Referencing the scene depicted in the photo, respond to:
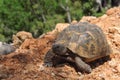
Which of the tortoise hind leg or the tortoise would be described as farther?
the tortoise hind leg

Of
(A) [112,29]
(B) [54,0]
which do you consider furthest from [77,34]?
(B) [54,0]

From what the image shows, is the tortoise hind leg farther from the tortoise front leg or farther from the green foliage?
the green foliage

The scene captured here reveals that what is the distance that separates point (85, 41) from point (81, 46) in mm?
169

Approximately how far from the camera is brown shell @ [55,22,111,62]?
7.44 m

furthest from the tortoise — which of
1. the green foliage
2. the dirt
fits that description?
the green foliage

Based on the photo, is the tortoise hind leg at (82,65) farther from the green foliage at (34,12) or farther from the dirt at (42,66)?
the green foliage at (34,12)

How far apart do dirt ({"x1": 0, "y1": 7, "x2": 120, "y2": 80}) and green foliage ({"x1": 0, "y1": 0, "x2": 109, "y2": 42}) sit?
57.3ft

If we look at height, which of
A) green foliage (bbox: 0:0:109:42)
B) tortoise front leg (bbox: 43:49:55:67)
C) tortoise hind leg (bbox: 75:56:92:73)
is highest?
green foliage (bbox: 0:0:109:42)

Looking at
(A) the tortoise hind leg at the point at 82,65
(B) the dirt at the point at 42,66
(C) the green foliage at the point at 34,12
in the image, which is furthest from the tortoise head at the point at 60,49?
(C) the green foliage at the point at 34,12

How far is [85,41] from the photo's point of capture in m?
7.59

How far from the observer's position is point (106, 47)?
26.3ft

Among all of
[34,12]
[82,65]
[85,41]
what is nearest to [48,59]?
[82,65]

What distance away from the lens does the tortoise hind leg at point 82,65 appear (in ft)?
24.7

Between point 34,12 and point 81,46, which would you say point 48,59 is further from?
point 34,12
